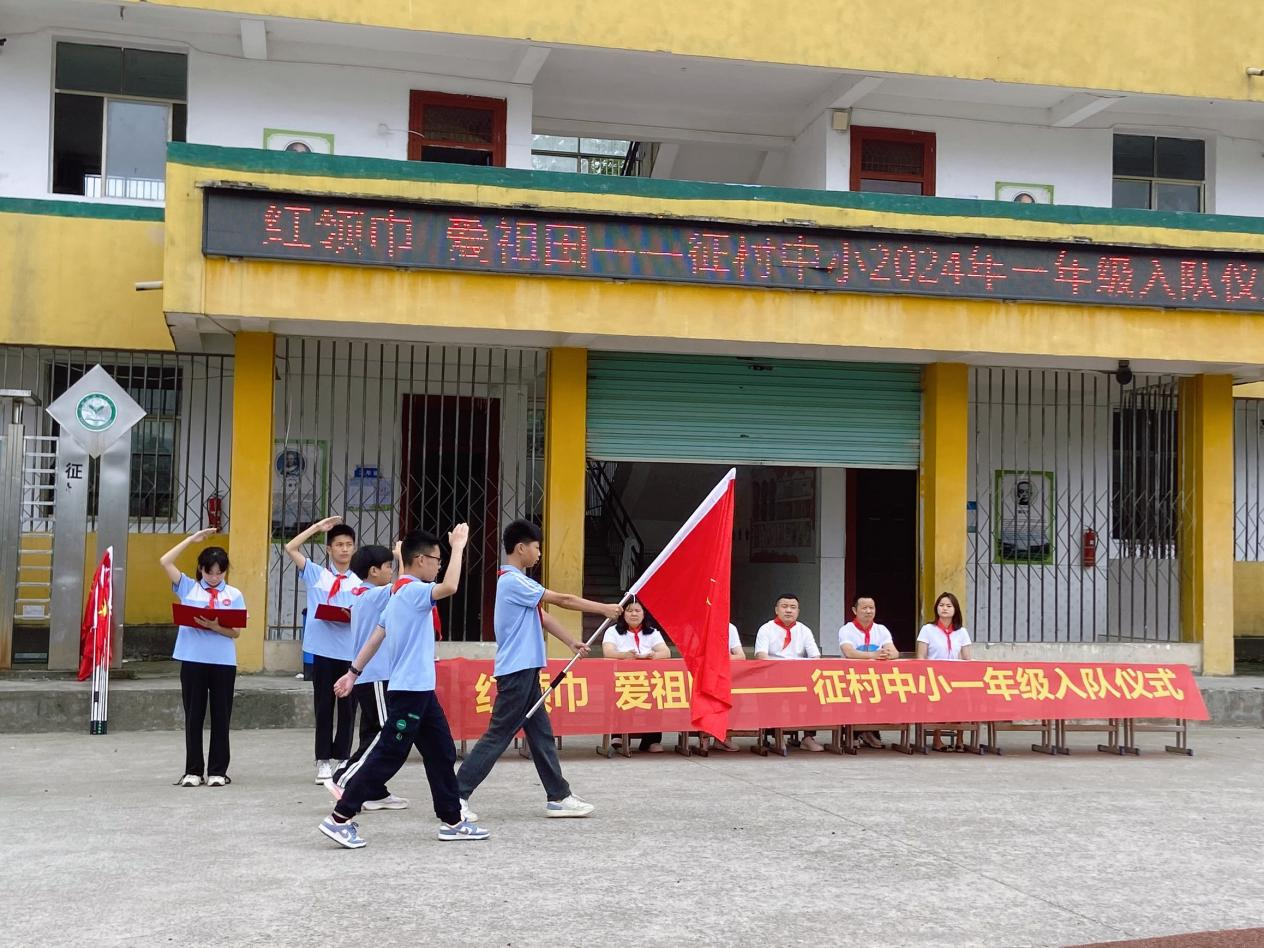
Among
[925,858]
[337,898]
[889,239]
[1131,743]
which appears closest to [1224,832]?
[925,858]

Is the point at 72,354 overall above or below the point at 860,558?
above

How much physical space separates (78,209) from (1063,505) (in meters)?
11.9

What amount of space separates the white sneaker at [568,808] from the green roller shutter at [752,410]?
6.61 meters

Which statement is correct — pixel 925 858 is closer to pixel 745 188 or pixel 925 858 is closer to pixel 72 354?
pixel 745 188

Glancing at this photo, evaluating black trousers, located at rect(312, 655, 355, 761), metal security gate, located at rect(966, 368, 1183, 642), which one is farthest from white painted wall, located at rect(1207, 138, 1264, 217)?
black trousers, located at rect(312, 655, 355, 761)

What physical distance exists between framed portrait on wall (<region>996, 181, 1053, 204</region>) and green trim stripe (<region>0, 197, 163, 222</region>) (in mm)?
9727

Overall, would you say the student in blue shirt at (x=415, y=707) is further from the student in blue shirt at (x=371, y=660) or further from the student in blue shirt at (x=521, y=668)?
the student in blue shirt at (x=371, y=660)

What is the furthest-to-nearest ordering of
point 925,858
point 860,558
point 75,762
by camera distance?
point 860,558
point 75,762
point 925,858

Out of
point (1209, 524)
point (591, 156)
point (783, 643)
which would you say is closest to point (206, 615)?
point (783, 643)

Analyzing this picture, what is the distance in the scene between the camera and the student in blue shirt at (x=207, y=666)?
8875 millimetres

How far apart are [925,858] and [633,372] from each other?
8.27 meters

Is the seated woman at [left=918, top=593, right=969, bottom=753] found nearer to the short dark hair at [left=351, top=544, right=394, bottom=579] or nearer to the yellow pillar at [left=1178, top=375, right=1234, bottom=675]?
the yellow pillar at [left=1178, top=375, right=1234, bottom=675]

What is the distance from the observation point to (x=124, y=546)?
12.3 m

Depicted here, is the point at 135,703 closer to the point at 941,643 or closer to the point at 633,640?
the point at 633,640
